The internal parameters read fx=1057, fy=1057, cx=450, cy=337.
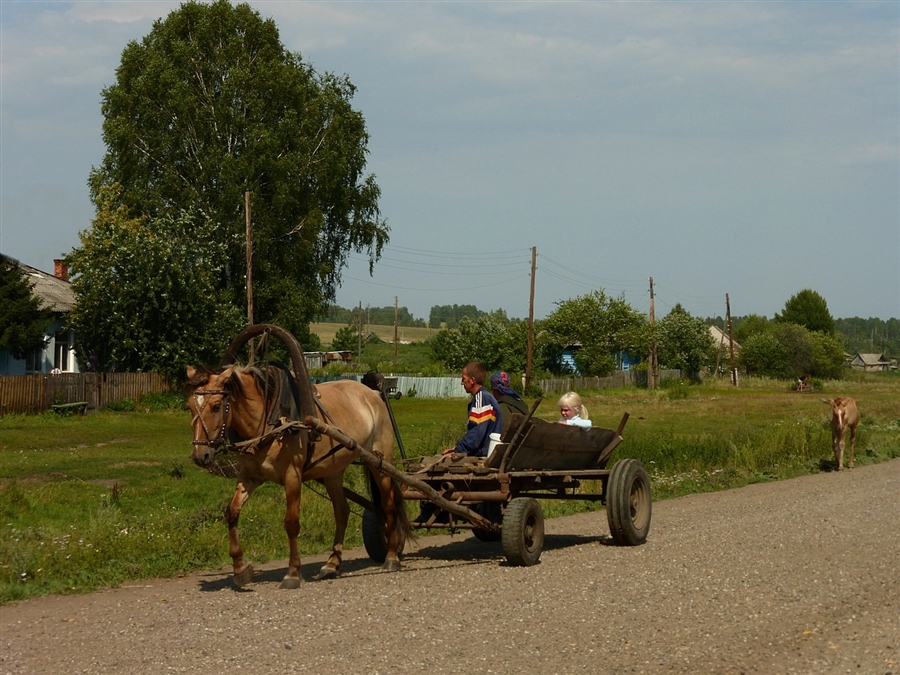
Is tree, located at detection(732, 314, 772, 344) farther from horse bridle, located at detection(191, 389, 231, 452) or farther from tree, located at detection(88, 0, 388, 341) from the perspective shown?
horse bridle, located at detection(191, 389, 231, 452)

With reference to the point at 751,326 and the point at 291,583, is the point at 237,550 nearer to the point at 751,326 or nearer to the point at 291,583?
the point at 291,583

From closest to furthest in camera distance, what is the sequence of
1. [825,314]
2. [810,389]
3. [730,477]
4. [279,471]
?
[279,471]
[730,477]
[810,389]
[825,314]

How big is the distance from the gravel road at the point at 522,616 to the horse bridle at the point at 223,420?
131 centimetres

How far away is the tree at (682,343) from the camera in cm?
9706

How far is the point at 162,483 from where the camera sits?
1927 centimetres

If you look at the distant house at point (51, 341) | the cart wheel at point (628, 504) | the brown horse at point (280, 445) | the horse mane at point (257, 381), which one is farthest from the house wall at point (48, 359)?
the horse mane at point (257, 381)

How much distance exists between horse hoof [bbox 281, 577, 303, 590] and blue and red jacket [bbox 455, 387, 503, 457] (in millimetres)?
2771

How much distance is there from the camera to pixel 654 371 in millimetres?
76875

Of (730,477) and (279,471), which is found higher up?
(279,471)

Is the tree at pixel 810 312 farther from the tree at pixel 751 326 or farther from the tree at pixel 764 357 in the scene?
the tree at pixel 764 357

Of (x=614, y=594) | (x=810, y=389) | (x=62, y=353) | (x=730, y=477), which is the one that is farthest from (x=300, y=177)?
(x=810, y=389)

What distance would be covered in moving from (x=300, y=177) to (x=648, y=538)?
118 feet

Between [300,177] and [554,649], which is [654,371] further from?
[554,649]

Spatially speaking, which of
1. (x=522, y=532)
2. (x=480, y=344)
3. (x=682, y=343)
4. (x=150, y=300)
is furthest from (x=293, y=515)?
(x=682, y=343)
